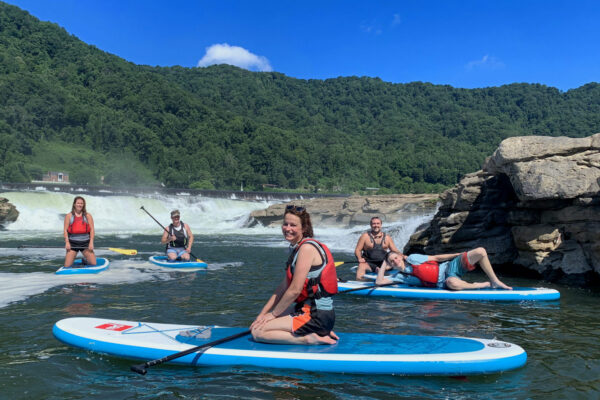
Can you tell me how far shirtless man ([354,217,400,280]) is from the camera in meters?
10.3

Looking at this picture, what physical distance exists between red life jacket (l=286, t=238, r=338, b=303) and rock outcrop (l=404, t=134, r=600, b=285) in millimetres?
7270

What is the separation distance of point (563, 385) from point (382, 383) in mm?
1650

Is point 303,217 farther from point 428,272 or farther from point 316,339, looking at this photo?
point 428,272

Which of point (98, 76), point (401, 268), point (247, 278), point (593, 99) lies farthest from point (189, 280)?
point (593, 99)

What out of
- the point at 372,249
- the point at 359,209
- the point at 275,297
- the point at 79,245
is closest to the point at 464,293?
the point at 372,249

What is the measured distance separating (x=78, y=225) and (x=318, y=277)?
282 inches

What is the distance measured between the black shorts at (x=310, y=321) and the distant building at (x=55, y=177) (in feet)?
222

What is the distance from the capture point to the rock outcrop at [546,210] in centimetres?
1006

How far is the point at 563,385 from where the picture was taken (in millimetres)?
4539

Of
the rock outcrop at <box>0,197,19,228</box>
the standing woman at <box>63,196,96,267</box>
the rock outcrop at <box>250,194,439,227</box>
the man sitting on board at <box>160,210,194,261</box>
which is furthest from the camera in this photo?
the rock outcrop at <box>250,194,439,227</box>

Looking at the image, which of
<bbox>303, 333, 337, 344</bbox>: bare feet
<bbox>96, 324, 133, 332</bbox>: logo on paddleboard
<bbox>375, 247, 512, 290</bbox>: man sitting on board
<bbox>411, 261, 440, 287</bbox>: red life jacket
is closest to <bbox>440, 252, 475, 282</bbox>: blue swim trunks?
<bbox>375, 247, 512, 290</bbox>: man sitting on board

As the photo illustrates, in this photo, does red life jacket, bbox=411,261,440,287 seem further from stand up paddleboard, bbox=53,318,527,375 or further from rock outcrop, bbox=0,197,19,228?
rock outcrop, bbox=0,197,19,228

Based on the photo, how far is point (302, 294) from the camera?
464cm

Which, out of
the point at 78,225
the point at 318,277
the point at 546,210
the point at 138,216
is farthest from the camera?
the point at 138,216
